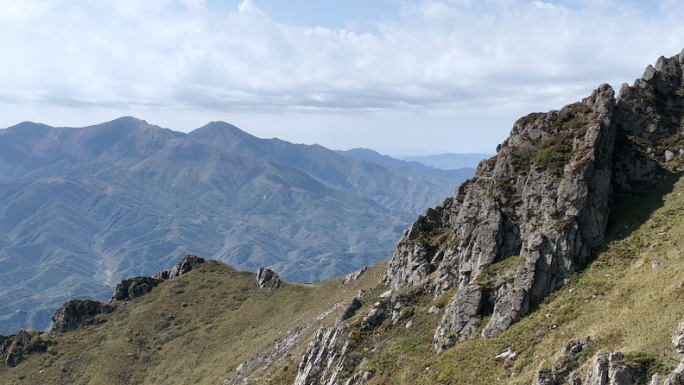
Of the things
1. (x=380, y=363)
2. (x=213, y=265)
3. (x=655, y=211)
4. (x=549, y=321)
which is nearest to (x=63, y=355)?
(x=213, y=265)

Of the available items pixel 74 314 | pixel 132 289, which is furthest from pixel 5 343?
pixel 132 289

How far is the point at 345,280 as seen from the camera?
126m

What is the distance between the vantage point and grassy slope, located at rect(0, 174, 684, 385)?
133 ft

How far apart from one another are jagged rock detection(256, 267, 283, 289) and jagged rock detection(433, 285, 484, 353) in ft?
298

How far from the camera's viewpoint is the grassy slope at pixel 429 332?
133 feet

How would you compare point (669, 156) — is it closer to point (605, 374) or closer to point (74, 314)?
point (605, 374)

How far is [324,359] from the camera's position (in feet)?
219

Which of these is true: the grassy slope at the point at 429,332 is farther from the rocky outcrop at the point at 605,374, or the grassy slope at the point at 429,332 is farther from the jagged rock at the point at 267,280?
the jagged rock at the point at 267,280

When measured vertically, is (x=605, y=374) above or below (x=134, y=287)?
above

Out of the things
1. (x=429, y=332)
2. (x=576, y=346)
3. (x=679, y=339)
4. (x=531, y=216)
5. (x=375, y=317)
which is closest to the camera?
(x=679, y=339)

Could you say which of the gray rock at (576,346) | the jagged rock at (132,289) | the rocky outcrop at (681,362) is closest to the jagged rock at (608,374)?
the gray rock at (576,346)

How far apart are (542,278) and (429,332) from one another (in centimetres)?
1388

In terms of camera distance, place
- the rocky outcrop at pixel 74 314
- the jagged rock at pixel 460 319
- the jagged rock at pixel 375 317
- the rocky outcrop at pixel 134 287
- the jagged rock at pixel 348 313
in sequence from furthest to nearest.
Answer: the rocky outcrop at pixel 134 287 < the rocky outcrop at pixel 74 314 < the jagged rock at pixel 348 313 < the jagged rock at pixel 375 317 < the jagged rock at pixel 460 319

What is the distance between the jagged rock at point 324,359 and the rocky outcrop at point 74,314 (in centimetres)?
A: 9315
